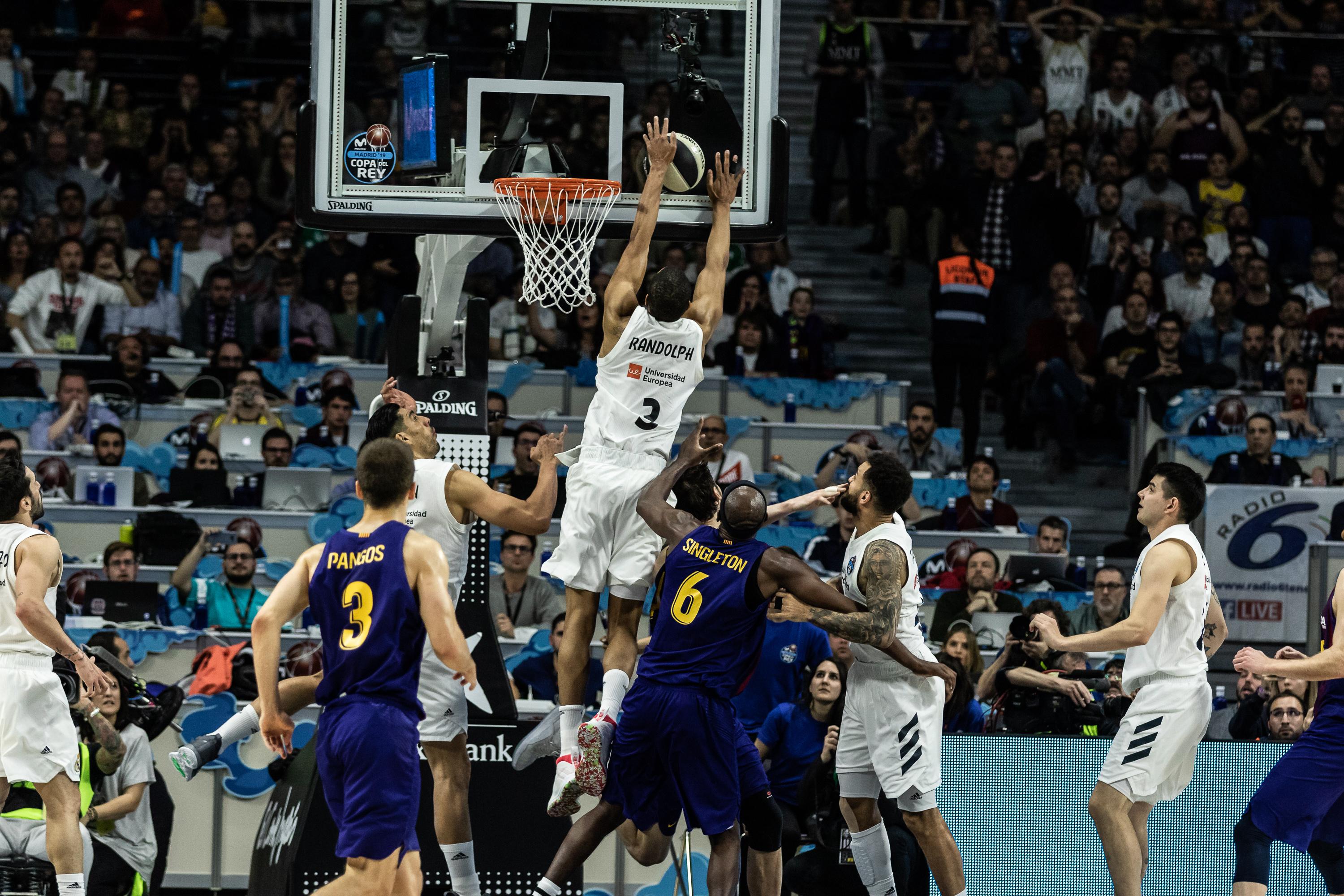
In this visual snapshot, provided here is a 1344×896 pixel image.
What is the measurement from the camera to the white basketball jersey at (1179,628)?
842 centimetres

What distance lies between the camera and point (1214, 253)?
18.2 m

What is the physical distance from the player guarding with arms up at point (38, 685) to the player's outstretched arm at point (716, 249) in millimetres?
3462

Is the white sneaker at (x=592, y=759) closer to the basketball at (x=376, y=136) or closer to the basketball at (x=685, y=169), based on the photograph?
the basketball at (x=685, y=169)

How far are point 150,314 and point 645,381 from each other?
9.21 meters

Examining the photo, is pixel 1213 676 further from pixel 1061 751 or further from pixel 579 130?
pixel 579 130

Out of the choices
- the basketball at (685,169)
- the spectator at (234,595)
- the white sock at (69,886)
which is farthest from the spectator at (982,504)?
the white sock at (69,886)

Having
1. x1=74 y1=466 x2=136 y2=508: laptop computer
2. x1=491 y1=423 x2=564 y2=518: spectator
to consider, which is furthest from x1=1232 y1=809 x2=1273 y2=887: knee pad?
x1=74 y1=466 x2=136 y2=508: laptop computer

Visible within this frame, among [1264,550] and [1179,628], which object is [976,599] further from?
[1179,628]

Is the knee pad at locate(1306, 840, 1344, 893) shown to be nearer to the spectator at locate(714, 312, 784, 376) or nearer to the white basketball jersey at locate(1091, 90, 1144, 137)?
the spectator at locate(714, 312, 784, 376)

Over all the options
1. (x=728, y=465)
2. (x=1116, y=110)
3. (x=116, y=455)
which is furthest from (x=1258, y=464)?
(x=116, y=455)

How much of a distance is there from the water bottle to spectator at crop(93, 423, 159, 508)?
6.56 m

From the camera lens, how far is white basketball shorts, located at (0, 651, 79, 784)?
8734 millimetres

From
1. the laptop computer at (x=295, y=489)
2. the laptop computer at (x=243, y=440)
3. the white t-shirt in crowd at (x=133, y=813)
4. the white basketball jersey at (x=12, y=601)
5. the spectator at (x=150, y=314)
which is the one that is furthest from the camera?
the spectator at (x=150, y=314)

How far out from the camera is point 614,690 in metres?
8.50
